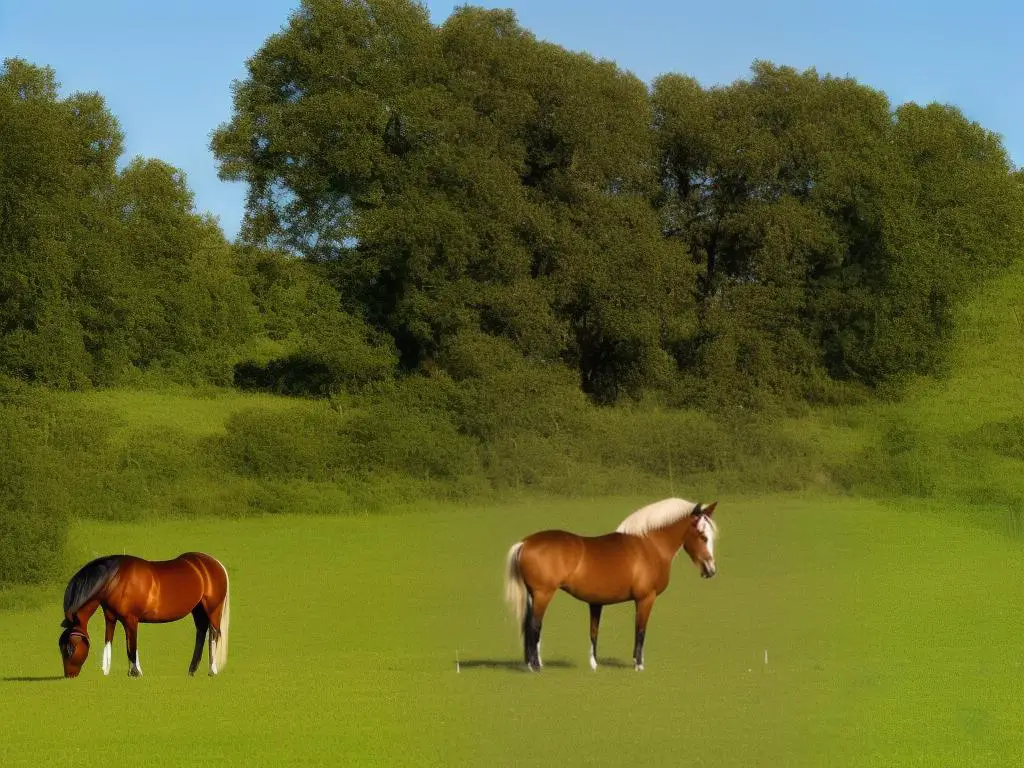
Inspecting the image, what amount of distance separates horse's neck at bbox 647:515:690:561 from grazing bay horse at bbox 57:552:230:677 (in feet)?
10.2

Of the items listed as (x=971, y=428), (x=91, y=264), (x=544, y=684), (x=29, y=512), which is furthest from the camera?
(x=91, y=264)

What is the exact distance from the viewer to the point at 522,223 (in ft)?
100

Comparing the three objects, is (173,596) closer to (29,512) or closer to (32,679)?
(32,679)

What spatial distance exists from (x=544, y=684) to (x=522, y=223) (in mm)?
19694

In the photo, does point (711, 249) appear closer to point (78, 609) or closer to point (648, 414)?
point (648, 414)

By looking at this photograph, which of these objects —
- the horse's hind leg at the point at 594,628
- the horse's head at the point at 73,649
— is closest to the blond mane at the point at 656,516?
the horse's hind leg at the point at 594,628

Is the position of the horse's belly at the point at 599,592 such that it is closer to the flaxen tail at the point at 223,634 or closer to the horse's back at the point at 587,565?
the horse's back at the point at 587,565

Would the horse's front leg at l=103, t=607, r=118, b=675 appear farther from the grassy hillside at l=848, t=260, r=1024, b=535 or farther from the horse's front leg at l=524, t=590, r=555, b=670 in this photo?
the grassy hillside at l=848, t=260, r=1024, b=535

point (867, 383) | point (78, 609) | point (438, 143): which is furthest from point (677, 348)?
point (78, 609)

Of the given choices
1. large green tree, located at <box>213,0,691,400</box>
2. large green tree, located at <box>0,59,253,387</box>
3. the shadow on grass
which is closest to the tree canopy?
large green tree, located at <box>213,0,691,400</box>

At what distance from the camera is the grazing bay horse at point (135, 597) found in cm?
1157

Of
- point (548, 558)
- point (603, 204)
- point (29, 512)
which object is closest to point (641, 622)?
point (548, 558)

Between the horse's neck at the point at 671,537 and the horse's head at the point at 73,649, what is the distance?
4078mm

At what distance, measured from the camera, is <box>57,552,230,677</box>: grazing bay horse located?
38.0 feet
